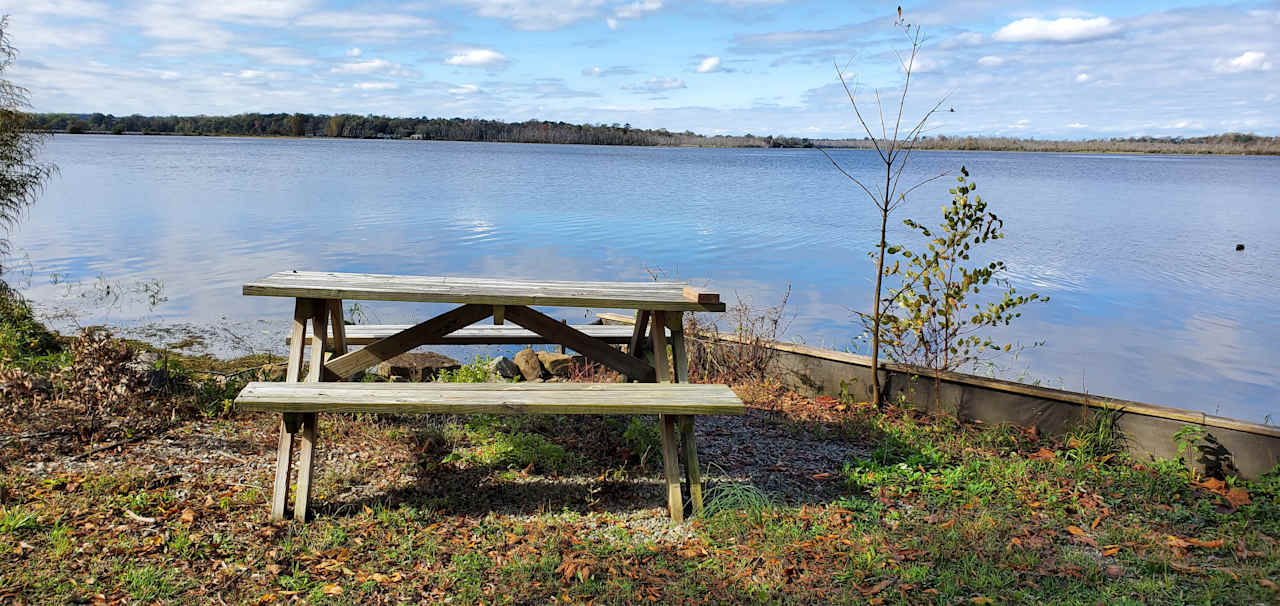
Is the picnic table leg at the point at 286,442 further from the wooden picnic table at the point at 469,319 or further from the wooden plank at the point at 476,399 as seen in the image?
the wooden plank at the point at 476,399

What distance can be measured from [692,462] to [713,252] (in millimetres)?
11086

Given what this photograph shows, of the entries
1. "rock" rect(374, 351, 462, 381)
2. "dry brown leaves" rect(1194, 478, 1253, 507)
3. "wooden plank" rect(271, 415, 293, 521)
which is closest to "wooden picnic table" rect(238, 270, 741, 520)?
"wooden plank" rect(271, 415, 293, 521)

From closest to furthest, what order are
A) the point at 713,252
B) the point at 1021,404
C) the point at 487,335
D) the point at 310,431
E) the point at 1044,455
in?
1. the point at 310,431
2. the point at 1044,455
3. the point at 1021,404
4. the point at 487,335
5. the point at 713,252

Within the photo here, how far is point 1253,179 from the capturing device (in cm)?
3841

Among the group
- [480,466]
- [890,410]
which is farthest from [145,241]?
[890,410]

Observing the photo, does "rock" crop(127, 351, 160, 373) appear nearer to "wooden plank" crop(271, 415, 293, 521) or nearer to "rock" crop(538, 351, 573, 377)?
A: "wooden plank" crop(271, 415, 293, 521)

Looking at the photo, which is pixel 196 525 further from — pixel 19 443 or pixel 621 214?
pixel 621 214

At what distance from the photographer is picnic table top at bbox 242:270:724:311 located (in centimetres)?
392

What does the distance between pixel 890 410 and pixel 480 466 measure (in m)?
2.75

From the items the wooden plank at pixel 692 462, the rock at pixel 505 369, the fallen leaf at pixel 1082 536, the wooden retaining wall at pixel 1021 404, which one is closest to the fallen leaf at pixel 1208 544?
the fallen leaf at pixel 1082 536

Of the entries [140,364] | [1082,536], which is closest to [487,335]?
[140,364]

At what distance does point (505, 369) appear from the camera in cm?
645

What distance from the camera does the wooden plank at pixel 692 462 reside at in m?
3.95

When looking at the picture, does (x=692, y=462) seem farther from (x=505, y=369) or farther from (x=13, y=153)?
(x=13, y=153)
